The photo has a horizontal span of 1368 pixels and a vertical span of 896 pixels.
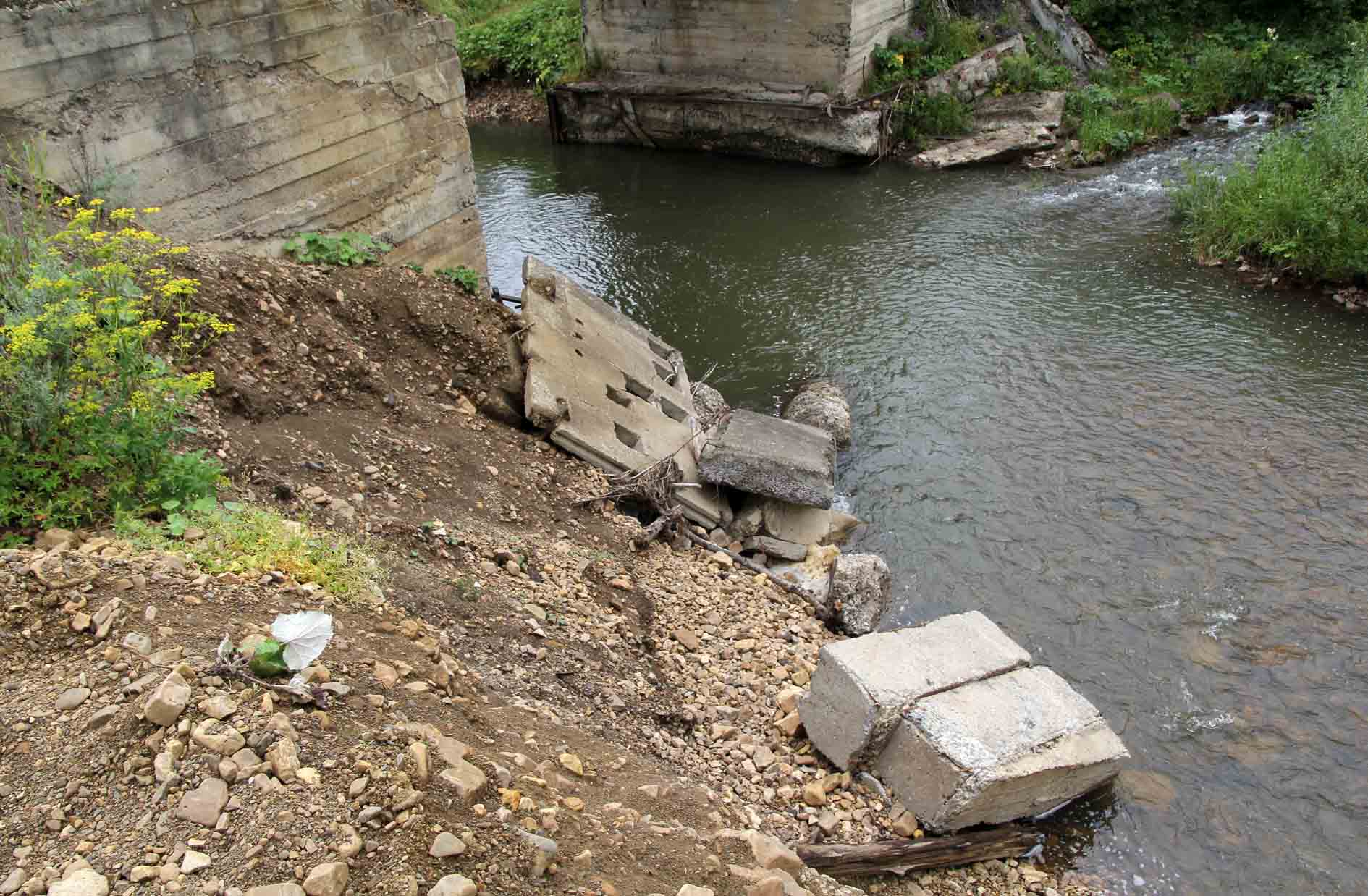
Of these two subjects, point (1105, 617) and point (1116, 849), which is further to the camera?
point (1105, 617)

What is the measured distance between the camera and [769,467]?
304 inches

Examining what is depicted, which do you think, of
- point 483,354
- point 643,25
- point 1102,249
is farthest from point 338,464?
point 643,25

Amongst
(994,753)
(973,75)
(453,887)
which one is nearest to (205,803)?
(453,887)

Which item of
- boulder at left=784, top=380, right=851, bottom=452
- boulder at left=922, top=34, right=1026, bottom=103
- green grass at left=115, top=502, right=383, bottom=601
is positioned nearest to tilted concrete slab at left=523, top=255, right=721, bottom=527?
boulder at left=784, top=380, right=851, bottom=452

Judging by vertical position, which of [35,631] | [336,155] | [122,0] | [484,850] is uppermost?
[122,0]

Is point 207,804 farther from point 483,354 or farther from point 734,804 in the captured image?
point 483,354

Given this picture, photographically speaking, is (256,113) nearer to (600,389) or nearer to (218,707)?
(600,389)

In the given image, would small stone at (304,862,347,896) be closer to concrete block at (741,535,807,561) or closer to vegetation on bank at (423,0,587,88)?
concrete block at (741,535,807,561)

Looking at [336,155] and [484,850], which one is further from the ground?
[336,155]

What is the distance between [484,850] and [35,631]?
2.04m

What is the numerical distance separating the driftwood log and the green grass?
2614 millimetres

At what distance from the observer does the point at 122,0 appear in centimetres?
637

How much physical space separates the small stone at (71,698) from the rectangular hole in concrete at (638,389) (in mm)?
5719

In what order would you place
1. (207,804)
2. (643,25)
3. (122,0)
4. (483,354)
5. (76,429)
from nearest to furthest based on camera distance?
(207,804) → (76,429) → (122,0) → (483,354) → (643,25)
